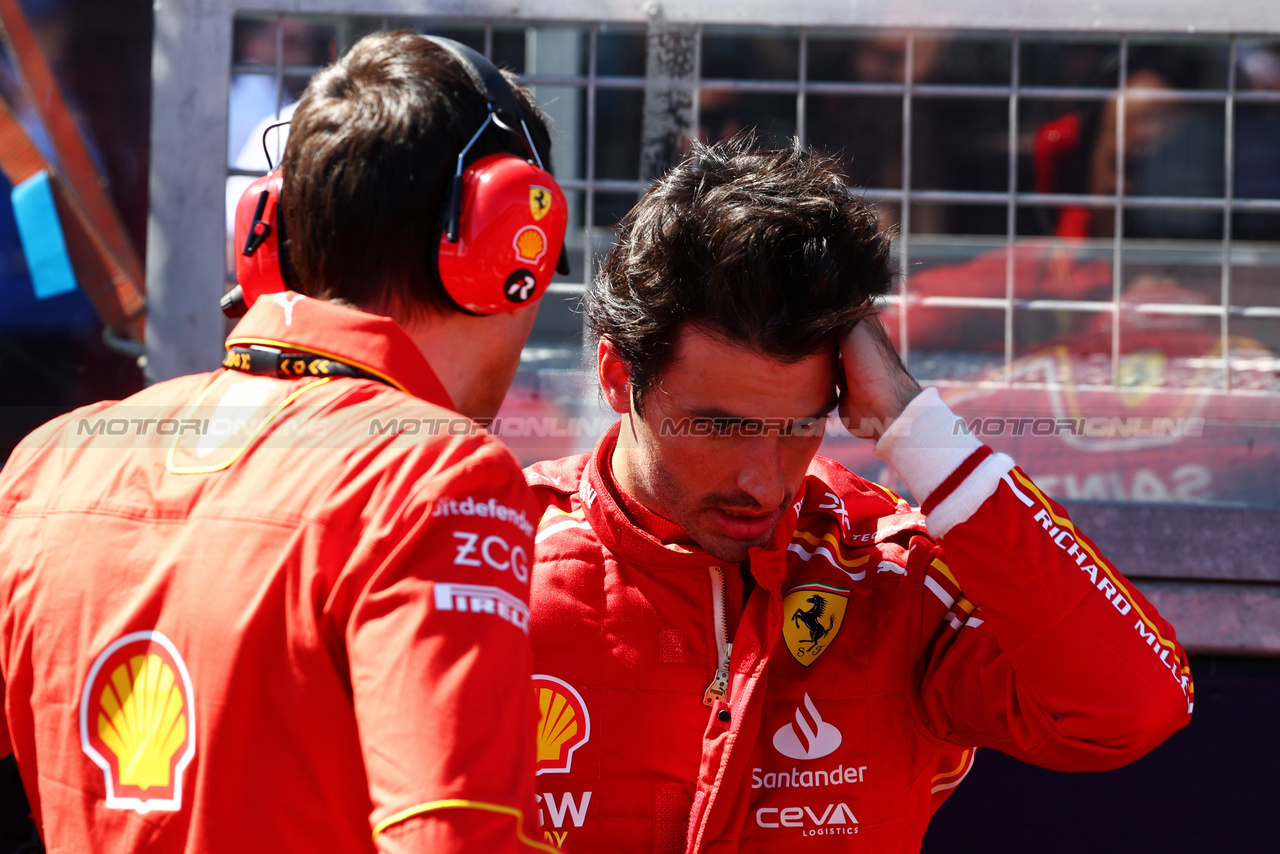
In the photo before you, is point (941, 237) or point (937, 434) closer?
point (937, 434)

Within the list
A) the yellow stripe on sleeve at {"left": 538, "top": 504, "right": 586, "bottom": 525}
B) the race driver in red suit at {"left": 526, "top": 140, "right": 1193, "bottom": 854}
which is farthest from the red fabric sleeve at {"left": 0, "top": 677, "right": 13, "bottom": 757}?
the yellow stripe on sleeve at {"left": 538, "top": 504, "right": 586, "bottom": 525}

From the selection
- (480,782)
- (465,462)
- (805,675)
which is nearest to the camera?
(480,782)

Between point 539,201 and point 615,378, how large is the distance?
0.82m

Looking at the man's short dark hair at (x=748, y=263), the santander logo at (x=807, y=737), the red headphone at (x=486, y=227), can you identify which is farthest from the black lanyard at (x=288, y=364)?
the santander logo at (x=807, y=737)

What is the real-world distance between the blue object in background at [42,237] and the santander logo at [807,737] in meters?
2.91

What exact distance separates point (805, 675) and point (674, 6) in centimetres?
252

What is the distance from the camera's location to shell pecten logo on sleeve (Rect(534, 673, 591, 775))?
5.99ft

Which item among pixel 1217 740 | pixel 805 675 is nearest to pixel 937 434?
pixel 805 675

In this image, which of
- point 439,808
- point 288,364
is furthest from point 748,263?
point 439,808

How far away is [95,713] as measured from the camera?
108 cm

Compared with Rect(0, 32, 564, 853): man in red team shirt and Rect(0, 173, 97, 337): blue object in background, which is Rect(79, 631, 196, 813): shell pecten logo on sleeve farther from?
Rect(0, 173, 97, 337): blue object in background

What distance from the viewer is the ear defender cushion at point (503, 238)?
122 centimetres

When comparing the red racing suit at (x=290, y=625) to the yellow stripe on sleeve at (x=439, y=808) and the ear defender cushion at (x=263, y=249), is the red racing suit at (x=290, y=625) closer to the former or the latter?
the yellow stripe on sleeve at (x=439, y=808)

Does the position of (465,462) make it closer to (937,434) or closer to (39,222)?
(937,434)
